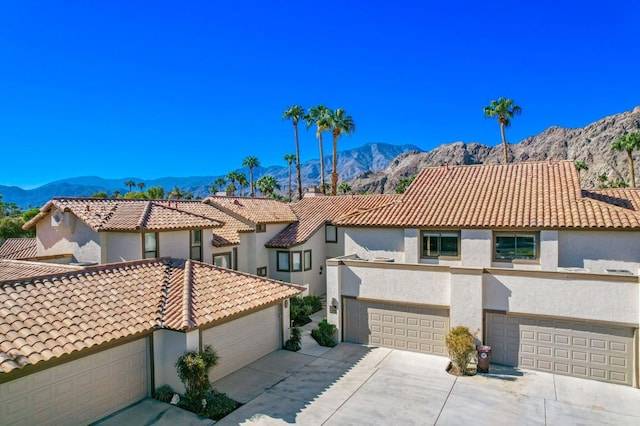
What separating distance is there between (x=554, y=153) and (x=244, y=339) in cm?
14181

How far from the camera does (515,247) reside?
17.4 meters

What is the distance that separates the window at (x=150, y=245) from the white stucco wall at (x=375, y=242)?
10.0 m

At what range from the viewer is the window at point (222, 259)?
23.5 m

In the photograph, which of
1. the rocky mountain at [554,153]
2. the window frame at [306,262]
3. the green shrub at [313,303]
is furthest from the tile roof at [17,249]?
the rocky mountain at [554,153]

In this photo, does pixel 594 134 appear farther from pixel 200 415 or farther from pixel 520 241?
pixel 200 415

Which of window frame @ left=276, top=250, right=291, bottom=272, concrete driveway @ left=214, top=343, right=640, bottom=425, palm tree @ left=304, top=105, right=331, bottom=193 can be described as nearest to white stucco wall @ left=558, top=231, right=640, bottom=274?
concrete driveway @ left=214, top=343, right=640, bottom=425

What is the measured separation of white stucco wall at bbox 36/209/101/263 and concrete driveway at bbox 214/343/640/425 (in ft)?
35.9

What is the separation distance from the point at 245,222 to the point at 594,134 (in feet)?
434

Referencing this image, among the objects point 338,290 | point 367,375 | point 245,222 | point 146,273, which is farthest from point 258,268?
point 367,375

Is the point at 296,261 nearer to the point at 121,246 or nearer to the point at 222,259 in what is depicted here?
the point at 222,259

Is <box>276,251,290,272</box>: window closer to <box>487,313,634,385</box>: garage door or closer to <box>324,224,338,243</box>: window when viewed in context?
<box>324,224,338,243</box>: window

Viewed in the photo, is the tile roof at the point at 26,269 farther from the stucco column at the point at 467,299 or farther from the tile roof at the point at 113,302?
the stucco column at the point at 467,299

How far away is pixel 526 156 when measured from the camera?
139500 mm

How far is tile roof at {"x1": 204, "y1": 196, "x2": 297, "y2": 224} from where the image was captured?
27.2 meters
